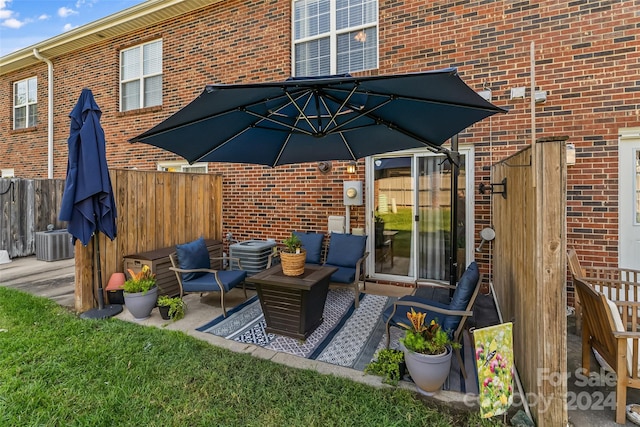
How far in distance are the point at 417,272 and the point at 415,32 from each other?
4.05 m

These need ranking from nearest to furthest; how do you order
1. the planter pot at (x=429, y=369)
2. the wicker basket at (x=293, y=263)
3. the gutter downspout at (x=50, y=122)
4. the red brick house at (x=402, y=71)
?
the planter pot at (x=429, y=369)
the wicker basket at (x=293, y=263)
the red brick house at (x=402, y=71)
the gutter downspout at (x=50, y=122)

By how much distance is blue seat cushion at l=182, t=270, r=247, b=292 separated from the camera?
4254 mm

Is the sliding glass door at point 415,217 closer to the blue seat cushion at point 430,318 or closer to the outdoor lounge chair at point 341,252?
the outdoor lounge chair at point 341,252

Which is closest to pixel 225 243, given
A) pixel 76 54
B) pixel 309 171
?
pixel 309 171

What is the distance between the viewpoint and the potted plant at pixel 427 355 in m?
2.47

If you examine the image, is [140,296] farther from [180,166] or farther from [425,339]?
[180,166]

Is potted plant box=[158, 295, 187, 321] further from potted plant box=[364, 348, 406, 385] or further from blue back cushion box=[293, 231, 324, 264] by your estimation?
potted plant box=[364, 348, 406, 385]

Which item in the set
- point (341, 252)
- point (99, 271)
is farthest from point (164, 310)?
point (341, 252)

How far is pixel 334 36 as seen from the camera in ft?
19.3

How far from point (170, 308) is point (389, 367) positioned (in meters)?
2.91

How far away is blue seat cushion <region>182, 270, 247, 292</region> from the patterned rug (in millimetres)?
405

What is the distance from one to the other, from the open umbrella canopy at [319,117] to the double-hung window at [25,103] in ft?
33.6

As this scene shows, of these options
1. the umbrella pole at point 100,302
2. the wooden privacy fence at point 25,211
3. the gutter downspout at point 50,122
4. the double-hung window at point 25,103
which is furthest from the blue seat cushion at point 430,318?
the double-hung window at point 25,103

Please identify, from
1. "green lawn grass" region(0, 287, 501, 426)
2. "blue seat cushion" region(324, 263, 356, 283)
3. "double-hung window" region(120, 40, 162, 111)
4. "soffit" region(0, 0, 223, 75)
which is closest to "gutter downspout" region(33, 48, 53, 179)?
"soffit" region(0, 0, 223, 75)
